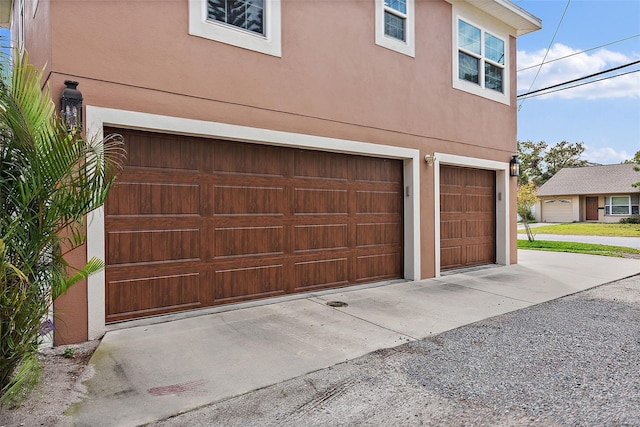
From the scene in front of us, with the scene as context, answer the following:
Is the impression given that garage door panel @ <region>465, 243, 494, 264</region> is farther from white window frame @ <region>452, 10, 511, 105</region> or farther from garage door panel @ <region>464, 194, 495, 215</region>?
white window frame @ <region>452, 10, 511, 105</region>

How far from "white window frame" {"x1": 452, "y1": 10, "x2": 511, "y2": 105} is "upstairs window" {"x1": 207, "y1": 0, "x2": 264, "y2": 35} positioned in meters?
4.26

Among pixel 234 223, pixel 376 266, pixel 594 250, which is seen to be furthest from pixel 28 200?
pixel 594 250

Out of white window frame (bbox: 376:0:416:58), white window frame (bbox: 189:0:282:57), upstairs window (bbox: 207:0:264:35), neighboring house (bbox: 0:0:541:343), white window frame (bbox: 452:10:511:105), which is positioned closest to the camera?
neighboring house (bbox: 0:0:541:343)

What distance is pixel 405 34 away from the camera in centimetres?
707

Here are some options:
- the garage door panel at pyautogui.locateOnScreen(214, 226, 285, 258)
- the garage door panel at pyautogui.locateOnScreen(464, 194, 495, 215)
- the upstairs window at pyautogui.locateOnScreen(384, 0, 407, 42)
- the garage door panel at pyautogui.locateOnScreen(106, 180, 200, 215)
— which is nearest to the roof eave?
the upstairs window at pyautogui.locateOnScreen(384, 0, 407, 42)

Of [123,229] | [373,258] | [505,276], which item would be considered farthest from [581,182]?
[123,229]

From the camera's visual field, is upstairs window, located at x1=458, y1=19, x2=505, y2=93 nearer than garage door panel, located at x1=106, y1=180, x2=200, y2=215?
No

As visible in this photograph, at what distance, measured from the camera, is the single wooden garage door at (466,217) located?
800 cm

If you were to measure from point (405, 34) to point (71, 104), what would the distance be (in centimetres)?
552

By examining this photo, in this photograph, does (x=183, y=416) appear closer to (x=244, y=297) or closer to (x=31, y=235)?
(x=31, y=235)

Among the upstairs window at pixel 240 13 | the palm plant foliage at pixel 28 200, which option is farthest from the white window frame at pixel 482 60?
the palm plant foliage at pixel 28 200

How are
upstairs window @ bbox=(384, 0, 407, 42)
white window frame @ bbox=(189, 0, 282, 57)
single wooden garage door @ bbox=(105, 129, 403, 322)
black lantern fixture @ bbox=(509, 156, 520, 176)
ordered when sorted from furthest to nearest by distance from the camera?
black lantern fixture @ bbox=(509, 156, 520, 176), upstairs window @ bbox=(384, 0, 407, 42), white window frame @ bbox=(189, 0, 282, 57), single wooden garage door @ bbox=(105, 129, 403, 322)

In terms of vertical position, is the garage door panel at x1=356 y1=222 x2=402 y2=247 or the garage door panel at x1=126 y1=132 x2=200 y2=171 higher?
the garage door panel at x1=126 y1=132 x2=200 y2=171

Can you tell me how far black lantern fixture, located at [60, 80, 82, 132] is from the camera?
3.86 m
